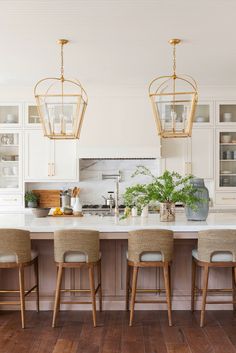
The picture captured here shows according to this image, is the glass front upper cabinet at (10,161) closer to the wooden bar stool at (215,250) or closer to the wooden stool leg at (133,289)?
the wooden stool leg at (133,289)

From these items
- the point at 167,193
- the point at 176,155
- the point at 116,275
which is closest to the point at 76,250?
the point at 116,275

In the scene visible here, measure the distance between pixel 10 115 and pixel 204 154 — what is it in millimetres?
3035

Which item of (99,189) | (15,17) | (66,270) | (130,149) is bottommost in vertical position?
(66,270)

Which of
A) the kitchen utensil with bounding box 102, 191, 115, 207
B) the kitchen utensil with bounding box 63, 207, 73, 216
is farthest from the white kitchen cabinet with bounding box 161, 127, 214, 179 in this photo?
the kitchen utensil with bounding box 63, 207, 73, 216

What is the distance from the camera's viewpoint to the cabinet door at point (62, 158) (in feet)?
21.1

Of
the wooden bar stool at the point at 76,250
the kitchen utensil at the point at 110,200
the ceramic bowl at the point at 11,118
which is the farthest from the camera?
the ceramic bowl at the point at 11,118

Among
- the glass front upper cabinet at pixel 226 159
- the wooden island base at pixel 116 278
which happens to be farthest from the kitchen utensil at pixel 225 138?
the wooden island base at pixel 116 278

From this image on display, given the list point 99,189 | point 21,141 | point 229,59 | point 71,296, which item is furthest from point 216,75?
point 71,296

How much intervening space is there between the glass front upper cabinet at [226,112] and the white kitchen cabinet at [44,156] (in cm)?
227

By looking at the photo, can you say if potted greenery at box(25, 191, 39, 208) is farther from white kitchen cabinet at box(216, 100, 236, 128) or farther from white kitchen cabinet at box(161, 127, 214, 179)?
white kitchen cabinet at box(216, 100, 236, 128)

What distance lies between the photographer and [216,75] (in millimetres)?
5676

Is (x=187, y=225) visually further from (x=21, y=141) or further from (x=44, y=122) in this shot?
(x=21, y=141)

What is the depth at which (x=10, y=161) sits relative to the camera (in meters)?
6.50

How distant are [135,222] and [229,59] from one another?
2288mm
